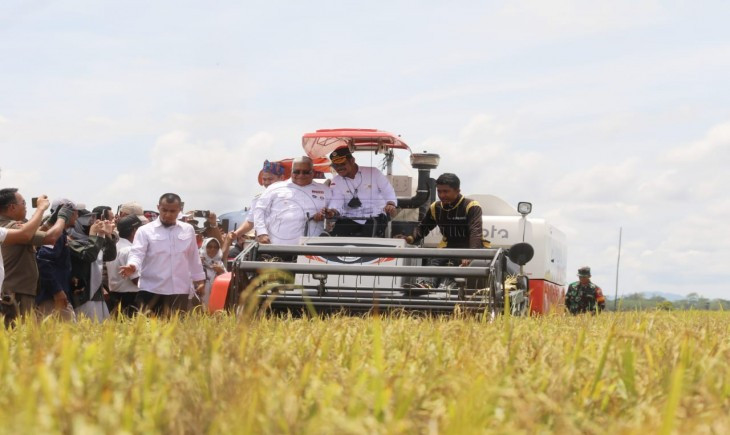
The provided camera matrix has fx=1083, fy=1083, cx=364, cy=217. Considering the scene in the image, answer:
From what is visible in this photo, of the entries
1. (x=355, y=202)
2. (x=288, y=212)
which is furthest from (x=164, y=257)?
(x=355, y=202)

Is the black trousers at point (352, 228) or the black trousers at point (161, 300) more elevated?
the black trousers at point (352, 228)

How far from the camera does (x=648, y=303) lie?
33.2 feet

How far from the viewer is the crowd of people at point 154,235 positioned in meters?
9.78

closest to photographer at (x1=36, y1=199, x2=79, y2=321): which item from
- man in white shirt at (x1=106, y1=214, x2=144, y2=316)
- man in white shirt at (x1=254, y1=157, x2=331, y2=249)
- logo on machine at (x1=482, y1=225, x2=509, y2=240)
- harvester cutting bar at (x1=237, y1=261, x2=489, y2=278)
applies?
man in white shirt at (x1=106, y1=214, x2=144, y2=316)

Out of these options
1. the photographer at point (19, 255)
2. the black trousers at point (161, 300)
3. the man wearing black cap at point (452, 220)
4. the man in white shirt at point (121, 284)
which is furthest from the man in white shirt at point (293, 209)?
the photographer at point (19, 255)

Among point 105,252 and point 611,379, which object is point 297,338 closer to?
point 611,379

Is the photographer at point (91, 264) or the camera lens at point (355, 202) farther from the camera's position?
the camera lens at point (355, 202)

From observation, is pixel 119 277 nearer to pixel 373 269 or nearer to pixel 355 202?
pixel 355 202

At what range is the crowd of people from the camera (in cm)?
978

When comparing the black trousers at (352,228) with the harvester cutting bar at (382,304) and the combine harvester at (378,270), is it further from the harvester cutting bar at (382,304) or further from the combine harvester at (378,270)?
the harvester cutting bar at (382,304)

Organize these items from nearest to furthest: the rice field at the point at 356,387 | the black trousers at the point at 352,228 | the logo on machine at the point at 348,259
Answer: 1. the rice field at the point at 356,387
2. the logo on machine at the point at 348,259
3. the black trousers at the point at 352,228

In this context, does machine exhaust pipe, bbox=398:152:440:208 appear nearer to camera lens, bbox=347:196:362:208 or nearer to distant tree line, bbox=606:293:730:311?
camera lens, bbox=347:196:362:208

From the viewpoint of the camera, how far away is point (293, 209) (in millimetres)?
12703

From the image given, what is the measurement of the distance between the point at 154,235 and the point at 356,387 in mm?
8344
